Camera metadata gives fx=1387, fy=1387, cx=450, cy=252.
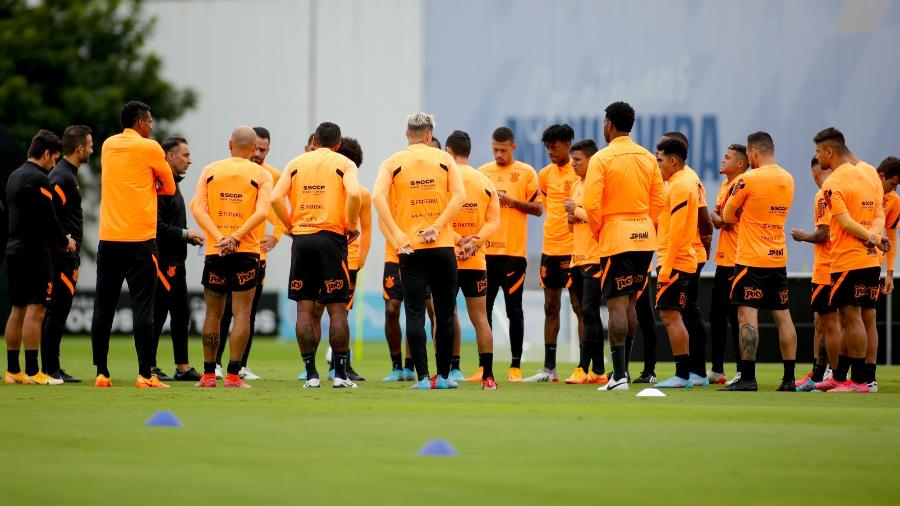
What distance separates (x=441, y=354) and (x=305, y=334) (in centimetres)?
113

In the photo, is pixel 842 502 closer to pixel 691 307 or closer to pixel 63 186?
pixel 691 307

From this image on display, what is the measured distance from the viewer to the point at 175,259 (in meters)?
13.2

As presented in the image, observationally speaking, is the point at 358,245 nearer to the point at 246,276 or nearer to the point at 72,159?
the point at 246,276

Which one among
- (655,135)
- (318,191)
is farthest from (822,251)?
(655,135)

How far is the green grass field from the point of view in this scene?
5727 mm

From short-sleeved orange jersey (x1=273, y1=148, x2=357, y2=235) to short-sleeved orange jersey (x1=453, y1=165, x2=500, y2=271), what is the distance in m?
1.25

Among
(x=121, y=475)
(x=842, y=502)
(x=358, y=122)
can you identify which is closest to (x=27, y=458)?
(x=121, y=475)

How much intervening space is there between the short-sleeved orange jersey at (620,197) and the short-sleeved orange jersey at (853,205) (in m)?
1.65

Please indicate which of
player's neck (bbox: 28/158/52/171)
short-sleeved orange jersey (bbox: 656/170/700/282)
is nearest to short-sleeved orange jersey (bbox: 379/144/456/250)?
A: short-sleeved orange jersey (bbox: 656/170/700/282)

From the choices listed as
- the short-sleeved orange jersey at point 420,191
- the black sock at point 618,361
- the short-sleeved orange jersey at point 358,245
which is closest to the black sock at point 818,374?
the black sock at point 618,361

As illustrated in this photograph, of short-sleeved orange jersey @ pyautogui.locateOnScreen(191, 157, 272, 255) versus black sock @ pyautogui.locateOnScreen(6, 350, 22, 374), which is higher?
short-sleeved orange jersey @ pyautogui.locateOnScreen(191, 157, 272, 255)

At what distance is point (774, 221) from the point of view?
11.8 meters

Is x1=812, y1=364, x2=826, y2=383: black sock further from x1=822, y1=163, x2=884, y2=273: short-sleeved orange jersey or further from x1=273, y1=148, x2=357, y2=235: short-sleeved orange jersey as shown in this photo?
x1=273, y1=148, x2=357, y2=235: short-sleeved orange jersey

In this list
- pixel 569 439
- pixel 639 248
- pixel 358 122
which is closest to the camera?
pixel 569 439
